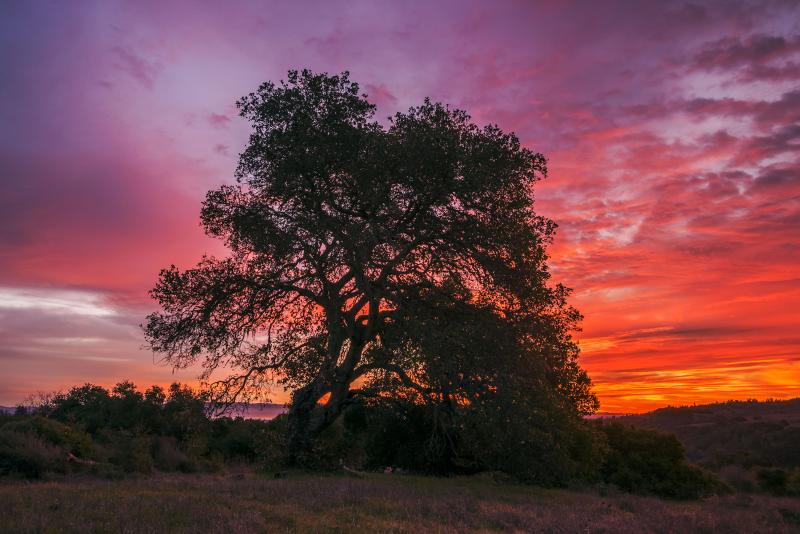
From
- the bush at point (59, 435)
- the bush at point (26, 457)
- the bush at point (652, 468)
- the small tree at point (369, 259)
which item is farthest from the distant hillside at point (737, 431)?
the bush at point (26, 457)

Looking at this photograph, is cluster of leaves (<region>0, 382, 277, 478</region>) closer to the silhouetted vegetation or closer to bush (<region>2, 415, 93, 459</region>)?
bush (<region>2, 415, 93, 459</region>)

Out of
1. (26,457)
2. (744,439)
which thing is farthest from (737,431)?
(26,457)

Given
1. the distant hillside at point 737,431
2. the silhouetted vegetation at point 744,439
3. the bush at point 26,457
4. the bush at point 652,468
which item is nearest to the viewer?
the bush at point 26,457

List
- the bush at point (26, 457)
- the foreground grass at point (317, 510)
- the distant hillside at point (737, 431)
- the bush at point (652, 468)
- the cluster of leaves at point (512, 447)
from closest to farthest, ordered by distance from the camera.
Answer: the foreground grass at point (317, 510) < the cluster of leaves at point (512, 447) < the bush at point (26, 457) < the bush at point (652, 468) < the distant hillside at point (737, 431)

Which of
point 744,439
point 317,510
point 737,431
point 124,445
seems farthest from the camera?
point 737,431

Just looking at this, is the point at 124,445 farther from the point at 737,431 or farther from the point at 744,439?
the point at 737,431

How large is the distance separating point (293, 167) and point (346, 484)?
12.6m

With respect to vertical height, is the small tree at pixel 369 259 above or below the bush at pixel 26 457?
above

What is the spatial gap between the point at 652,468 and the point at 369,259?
23.2m

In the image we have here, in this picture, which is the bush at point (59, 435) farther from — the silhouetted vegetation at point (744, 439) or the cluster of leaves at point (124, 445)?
the silhouetted vegetation at point (744, 439)

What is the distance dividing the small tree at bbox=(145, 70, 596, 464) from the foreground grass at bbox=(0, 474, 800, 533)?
4.57 meters

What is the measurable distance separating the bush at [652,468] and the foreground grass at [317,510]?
11.1m

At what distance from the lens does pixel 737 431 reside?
81.1 meters

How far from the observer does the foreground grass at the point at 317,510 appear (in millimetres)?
12555
